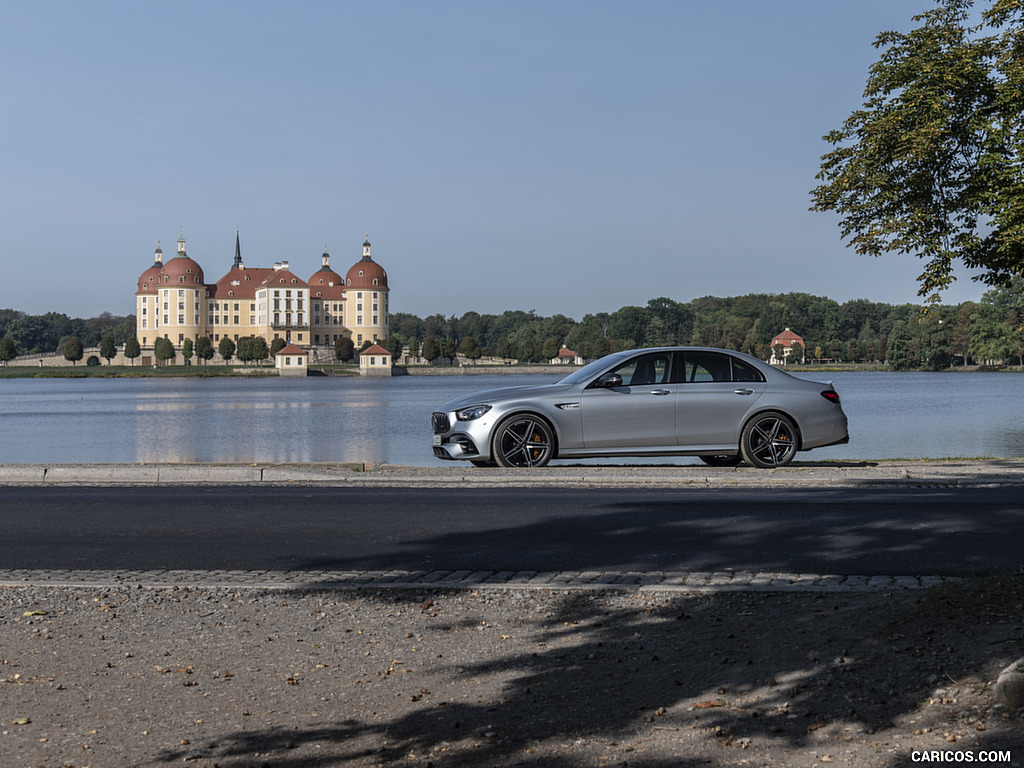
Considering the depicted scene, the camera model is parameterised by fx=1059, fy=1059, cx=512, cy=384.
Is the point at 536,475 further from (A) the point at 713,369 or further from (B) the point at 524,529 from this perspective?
(B) the point at 524,529

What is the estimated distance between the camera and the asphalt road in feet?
27.4

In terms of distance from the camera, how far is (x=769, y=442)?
15305 mm

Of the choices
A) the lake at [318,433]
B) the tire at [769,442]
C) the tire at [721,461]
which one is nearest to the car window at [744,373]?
the tire at [769,442]

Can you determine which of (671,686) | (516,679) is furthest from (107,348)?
(671,686)

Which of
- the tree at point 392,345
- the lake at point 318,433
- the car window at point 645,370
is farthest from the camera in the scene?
the tree at point 392,345

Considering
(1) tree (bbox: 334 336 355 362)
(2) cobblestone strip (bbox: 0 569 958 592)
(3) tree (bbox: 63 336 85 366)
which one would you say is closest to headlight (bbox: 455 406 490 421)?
(2) cobblestone strip (bbox: 0 569 958 592)

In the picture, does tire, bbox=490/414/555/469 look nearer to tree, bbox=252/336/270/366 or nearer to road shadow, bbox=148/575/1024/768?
road shadow, bbox=148/575/1024/768

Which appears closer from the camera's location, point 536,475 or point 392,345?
point 536,475

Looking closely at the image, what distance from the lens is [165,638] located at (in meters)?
6.13

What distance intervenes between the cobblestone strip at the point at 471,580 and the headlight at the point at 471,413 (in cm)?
721

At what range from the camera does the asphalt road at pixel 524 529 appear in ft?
27.4

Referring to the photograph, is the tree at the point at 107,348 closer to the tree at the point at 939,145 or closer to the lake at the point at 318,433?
the lake at the point at 318,433

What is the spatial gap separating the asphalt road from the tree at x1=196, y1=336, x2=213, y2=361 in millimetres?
179696

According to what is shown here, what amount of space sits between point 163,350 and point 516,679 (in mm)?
191199
